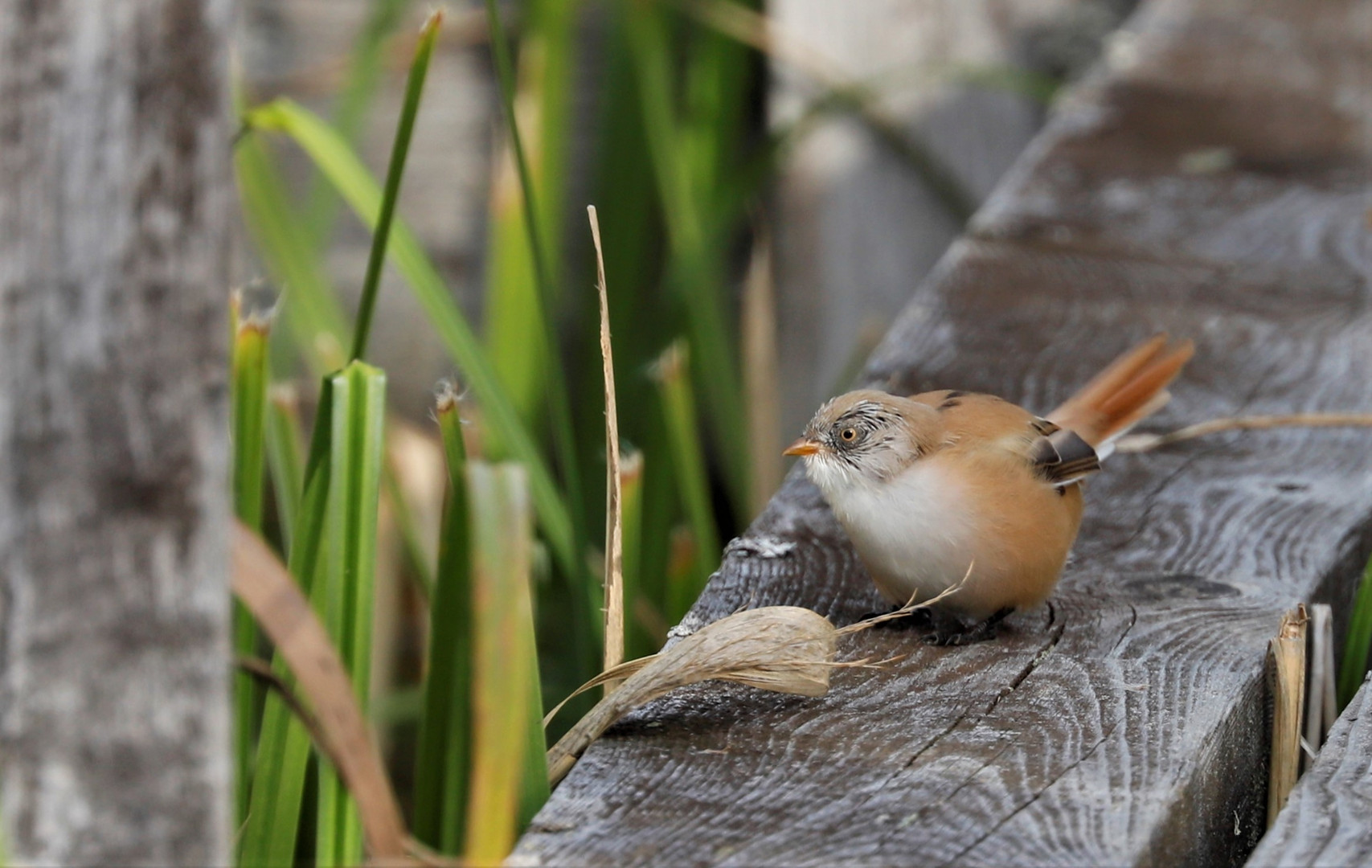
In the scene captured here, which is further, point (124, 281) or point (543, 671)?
point (543, 671)

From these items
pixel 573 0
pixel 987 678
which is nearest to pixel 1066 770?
pixel 987 678

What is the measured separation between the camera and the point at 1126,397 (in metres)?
2.05

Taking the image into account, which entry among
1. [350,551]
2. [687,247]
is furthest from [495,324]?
[350,551]

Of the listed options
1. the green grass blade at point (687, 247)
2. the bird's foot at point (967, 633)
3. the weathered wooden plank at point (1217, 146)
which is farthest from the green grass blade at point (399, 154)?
the green grass blade at point (687, 247)

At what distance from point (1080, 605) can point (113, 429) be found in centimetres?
120

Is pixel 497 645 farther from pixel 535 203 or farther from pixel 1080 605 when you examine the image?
pixel 535 203

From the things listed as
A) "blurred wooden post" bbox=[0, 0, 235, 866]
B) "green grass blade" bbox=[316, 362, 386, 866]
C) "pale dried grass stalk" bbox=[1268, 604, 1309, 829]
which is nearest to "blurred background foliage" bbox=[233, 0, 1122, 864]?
"green grass blade" bbox=[316, 362, 386, 866]

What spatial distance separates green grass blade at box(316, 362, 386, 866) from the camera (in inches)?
53.1

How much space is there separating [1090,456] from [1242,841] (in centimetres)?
55

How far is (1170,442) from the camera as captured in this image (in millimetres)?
2090

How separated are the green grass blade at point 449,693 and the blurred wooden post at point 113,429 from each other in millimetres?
597

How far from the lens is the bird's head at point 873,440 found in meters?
1.83

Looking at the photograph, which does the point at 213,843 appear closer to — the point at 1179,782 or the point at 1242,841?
the point at 1179,782

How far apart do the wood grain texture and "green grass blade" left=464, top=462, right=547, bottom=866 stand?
181 millimetres
